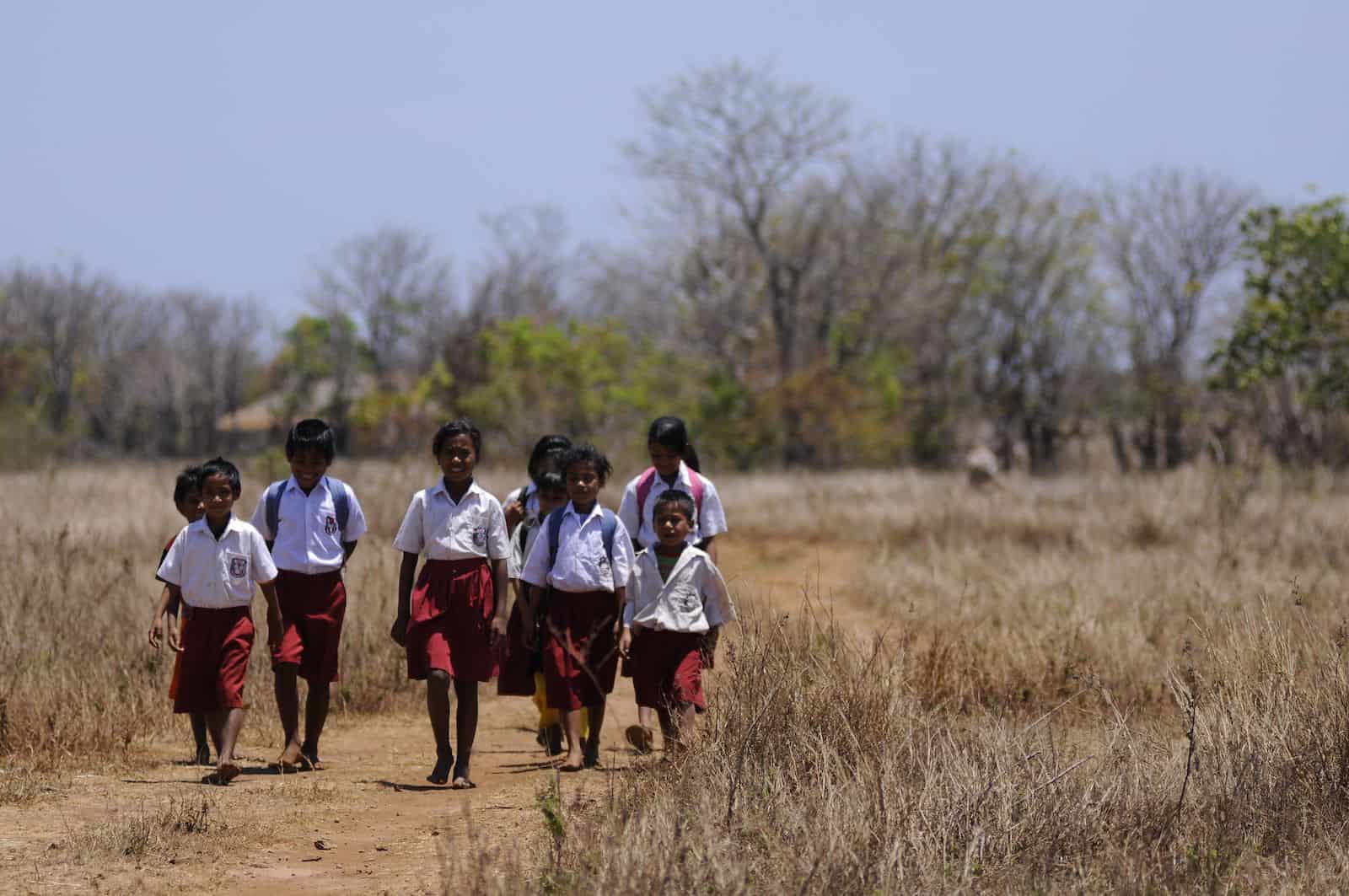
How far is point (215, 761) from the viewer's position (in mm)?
7227

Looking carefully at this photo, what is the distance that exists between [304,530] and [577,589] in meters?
1.30

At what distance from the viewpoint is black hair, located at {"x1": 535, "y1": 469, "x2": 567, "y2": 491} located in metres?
7.93

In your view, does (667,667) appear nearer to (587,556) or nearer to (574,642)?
(574,642)

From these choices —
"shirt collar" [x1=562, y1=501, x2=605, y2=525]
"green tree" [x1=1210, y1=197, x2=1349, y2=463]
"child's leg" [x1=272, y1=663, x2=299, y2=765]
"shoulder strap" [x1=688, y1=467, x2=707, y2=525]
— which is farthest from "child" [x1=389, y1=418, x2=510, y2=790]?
"green tree" [x1=1210, y1=197, x2=1349, y2=463]

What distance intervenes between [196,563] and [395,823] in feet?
5.48

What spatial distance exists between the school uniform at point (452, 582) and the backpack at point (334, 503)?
452mm

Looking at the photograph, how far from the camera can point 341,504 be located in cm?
734

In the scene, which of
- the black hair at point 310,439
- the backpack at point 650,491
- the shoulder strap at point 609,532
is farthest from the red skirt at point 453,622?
the backpack at point 650,491

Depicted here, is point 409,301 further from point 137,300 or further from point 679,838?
point 679,838

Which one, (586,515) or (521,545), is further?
(521,545)

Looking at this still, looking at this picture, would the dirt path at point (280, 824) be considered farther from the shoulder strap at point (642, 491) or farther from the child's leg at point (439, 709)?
the shoulder strap at point (642, 491)

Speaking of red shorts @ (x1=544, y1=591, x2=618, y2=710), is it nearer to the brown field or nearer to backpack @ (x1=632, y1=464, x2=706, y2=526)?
the brown field

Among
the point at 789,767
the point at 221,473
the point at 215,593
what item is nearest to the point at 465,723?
the point at 215,593

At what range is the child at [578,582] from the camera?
716cm
